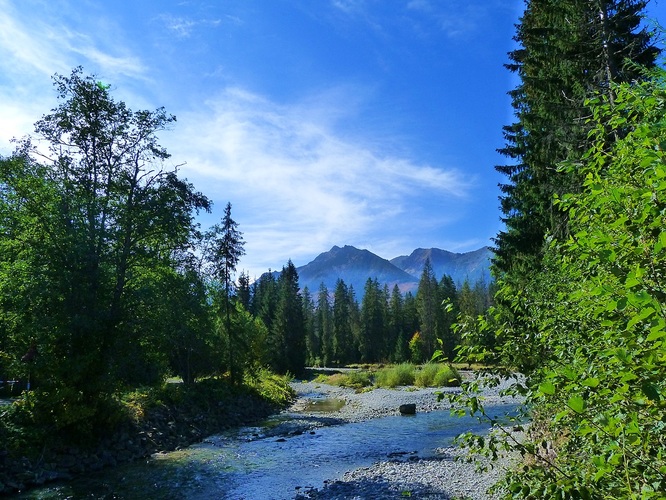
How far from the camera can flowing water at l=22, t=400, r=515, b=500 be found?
11.9 m

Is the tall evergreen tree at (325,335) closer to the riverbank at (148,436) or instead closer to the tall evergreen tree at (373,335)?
the tall evergreen tree at (373,335)

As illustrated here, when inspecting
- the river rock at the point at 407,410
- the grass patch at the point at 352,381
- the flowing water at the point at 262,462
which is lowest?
the grass patch at the point at 352,381

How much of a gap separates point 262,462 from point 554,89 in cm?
1619

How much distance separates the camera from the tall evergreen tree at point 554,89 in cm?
1070

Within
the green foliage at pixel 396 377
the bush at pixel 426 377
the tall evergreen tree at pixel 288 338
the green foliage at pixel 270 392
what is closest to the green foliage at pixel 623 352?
the green foliage at pixel 270 392

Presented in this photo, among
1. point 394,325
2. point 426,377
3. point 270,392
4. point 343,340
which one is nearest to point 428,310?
point 394,325

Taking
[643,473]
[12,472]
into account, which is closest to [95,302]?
[12,472]

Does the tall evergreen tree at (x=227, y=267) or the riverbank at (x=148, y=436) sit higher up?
the tall evergreen tree at (x=227, y=267)

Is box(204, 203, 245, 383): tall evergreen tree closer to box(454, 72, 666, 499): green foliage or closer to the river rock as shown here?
the river rock

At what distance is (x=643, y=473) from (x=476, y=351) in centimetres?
122

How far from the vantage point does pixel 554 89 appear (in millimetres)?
13891

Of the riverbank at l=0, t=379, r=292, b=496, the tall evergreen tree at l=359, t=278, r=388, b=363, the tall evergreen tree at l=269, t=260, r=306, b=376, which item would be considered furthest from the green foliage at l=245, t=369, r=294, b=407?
the tall evergreen tree at l=359, t=278, r=388, b=363

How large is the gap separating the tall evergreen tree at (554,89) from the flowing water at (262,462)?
669 cm

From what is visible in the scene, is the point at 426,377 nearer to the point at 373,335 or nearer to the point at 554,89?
the point at 554,89
